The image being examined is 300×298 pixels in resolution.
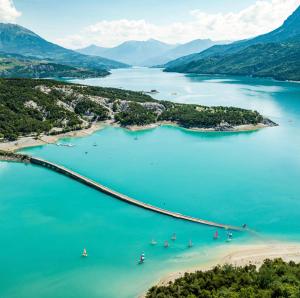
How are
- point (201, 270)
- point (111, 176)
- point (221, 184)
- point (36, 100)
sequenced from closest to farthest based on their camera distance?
point (201, 270), point (221, 184), point (111, 176), point (36, 100)

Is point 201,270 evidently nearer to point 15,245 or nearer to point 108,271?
point 108,271

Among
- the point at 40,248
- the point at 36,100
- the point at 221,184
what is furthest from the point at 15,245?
the point at 36,100

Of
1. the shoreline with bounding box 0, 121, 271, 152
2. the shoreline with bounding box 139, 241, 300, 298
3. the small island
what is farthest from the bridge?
the small island

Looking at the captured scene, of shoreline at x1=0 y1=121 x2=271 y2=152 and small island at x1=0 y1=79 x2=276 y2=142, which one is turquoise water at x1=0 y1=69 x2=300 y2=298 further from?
small island at x1=0 y1=79 x2=276 y2=142

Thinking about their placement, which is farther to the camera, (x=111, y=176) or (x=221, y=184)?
(x=111, y=176)

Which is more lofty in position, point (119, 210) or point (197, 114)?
point (197, 114)

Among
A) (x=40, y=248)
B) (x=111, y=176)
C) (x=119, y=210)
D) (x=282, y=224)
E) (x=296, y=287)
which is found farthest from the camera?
(x=111, y=176)

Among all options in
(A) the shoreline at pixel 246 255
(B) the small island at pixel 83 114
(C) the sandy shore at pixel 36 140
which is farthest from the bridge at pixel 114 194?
(B) the small island at pixel 83 114
